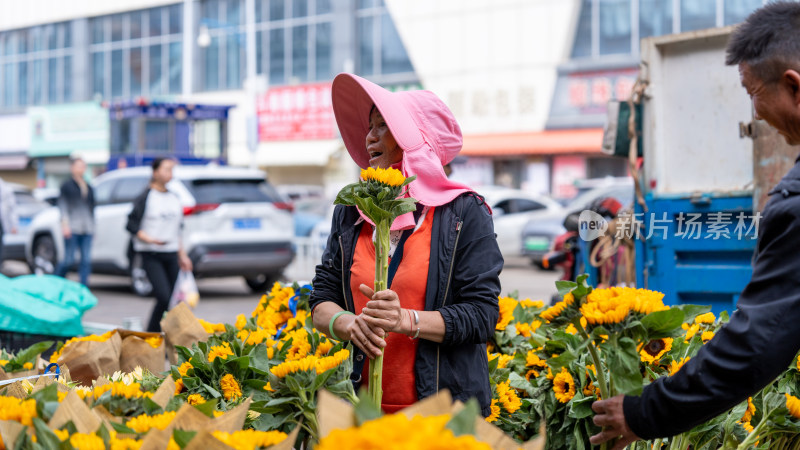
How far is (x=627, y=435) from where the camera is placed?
6.58ft

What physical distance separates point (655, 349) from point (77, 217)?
9484 mm

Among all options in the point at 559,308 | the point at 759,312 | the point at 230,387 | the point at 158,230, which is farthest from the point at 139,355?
the point at 158,230

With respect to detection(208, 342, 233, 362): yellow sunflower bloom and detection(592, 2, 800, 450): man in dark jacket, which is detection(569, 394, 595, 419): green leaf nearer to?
detection(592, 2, 800, 450): man in dark jacket

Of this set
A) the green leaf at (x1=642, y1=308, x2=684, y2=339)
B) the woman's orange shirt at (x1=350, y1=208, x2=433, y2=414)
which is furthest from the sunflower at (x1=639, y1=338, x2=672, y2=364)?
the woman's orange shirt at (x1=350, y1=208, x2=433, y2=414)

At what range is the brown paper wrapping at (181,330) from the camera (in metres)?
3.73

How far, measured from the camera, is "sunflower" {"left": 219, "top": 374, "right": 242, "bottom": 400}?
8.54 feet

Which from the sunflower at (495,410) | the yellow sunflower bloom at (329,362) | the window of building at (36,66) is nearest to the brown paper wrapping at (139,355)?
the sunflower at (495,410)

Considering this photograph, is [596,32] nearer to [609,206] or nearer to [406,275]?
[609,206]

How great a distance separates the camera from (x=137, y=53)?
115 feet

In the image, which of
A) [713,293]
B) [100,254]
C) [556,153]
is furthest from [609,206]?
[556,153]

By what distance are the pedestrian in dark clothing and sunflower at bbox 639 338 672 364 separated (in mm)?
463

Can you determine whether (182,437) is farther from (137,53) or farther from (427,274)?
(137,53)

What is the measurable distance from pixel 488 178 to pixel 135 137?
12.7 metres

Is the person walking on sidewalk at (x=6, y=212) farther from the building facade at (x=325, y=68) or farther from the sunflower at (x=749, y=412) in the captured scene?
the sunflower at (x=749, y=412)
